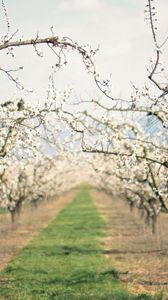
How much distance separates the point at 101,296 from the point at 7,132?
17.6 ft

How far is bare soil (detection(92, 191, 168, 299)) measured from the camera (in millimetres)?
19094

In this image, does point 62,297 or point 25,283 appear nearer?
point 62,297

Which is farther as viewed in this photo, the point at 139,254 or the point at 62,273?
the point at 139,254

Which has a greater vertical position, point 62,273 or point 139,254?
point 139,254

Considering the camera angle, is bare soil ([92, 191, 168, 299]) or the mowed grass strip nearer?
the mowed grass strip

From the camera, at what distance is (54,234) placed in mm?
36094

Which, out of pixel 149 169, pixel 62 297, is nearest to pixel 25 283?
pixel 62 297

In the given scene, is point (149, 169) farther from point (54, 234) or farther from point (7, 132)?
point (54, 234)

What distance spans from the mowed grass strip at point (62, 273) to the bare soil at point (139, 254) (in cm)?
58

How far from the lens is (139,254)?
26266mm

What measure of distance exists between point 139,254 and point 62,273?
6580 millimetres

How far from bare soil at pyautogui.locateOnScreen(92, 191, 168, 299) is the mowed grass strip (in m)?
0.58

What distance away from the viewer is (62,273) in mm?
20594

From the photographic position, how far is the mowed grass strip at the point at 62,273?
54.2ft
